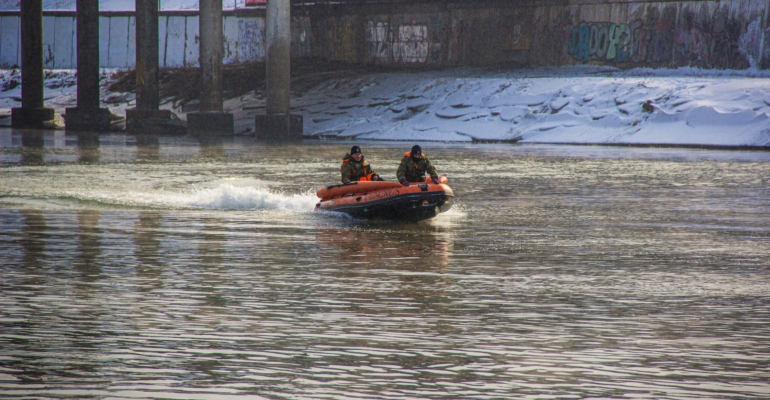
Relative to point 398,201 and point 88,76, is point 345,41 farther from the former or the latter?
point 398,201

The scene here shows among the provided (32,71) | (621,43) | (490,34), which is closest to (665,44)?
(621,43)

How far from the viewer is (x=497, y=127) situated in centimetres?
4156

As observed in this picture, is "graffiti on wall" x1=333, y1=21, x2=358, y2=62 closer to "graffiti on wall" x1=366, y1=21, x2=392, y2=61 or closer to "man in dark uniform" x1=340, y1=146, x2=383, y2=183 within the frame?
"graffiti on wall" x1=366, y1=21, x2=392, y2=61

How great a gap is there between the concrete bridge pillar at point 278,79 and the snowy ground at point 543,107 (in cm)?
232

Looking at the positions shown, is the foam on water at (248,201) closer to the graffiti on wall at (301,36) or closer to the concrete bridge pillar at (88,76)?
the concrete bridge pillar at (88,76)

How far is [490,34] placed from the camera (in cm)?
4759

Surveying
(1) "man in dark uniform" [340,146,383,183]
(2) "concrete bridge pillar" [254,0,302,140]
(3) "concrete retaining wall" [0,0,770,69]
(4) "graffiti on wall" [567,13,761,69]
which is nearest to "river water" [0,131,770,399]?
(1) "man in dark uniform" [340,146,383,183]

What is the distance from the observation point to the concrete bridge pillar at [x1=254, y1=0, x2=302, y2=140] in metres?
39.4

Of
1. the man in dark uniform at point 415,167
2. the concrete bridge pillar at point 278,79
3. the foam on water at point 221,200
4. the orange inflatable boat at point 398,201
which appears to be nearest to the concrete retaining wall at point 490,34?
the concrete bridge pillar at point 278,79

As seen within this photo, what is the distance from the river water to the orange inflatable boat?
0.95ft

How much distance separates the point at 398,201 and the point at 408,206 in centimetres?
17

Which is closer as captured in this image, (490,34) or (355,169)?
(355,169)

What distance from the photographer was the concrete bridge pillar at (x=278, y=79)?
3941 cm

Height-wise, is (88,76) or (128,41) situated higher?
(128,41)
